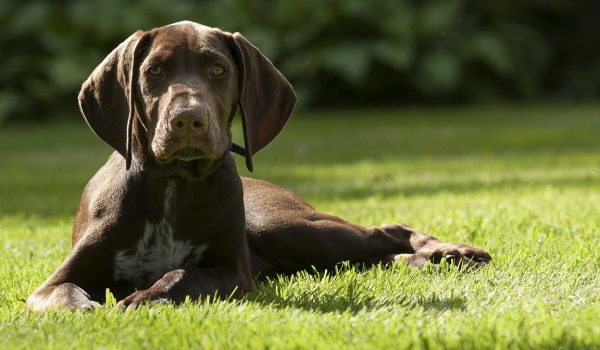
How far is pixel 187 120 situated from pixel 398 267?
4.74 feet

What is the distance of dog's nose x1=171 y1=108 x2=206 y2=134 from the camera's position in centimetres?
423

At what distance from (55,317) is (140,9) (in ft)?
53.7

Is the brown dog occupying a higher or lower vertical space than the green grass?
higher

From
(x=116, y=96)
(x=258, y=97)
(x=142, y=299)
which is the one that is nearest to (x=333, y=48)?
(x=258, y=97)

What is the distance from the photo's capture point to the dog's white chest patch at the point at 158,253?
4.71 meters

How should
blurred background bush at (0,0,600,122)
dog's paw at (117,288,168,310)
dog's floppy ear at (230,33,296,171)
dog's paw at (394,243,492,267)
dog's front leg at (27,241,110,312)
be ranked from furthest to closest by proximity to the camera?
blurred background bush at (0,0,600,122) → dog's paw at (394,243,492,267) → dog's floppy ear at (230,33,296,171) → dog's front leg at (27,241,110,312) → dog's paw at (117,288,168,310)

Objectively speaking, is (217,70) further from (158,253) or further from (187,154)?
(158,253)

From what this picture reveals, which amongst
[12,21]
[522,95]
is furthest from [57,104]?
[522,95]

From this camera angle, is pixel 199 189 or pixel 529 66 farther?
pixel 529 66

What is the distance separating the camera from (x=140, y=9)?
65.0ft

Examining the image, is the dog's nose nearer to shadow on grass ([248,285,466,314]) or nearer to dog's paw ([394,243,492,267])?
shadow on grass ([248,285,466,314])

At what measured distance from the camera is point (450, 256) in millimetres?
5133

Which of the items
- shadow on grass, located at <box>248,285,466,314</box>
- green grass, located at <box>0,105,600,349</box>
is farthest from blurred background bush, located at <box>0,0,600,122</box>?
shadow on grass, located at <box>248,285,466,314</box>

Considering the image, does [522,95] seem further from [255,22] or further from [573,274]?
[573,274]
